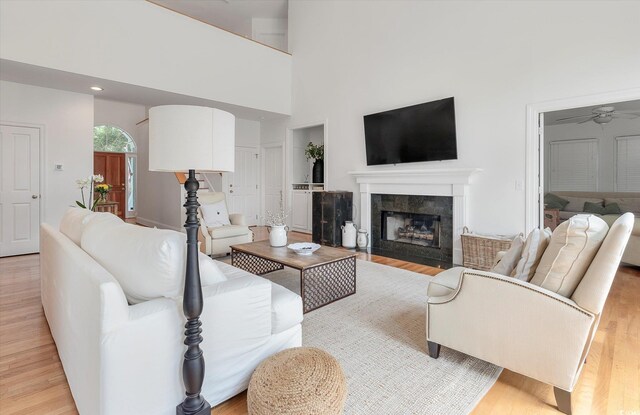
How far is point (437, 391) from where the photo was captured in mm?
1689

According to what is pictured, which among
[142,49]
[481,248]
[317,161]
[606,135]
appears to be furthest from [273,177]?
[606,135]

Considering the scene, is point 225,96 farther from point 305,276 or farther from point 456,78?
point 305,276

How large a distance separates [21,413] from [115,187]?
9.12 metres

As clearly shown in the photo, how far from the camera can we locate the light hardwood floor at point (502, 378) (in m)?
1.59

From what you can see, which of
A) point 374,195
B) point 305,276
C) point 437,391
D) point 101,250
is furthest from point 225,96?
point 437,391

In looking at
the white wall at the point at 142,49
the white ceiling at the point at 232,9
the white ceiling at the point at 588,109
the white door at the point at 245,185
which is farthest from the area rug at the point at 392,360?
the white ceiling at the point at 232,9

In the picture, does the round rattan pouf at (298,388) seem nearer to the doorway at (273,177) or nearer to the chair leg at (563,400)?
the chair leg at (563,400)

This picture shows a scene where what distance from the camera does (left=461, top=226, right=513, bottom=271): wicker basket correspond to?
12.8ft

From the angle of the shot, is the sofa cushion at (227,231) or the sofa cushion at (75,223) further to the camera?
the sofa cushion at (227,231)

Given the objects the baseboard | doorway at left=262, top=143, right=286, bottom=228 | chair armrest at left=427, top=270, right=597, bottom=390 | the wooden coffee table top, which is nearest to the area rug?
chair armrest at left=427, top=270, right=597, bottom=390

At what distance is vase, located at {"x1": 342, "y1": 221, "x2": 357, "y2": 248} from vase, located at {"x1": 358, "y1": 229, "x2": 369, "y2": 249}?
0.30 feet

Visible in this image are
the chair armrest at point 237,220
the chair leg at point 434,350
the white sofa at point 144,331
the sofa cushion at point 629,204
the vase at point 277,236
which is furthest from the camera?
the sofa cushion at point 629,204

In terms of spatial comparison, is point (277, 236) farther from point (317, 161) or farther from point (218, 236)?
point (317, 161)

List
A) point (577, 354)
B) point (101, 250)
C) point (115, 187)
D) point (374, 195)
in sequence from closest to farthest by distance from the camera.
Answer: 1. point (577, 354)
2. point (101, 250)
3. point (374, 195)
4. point (115, 187)
